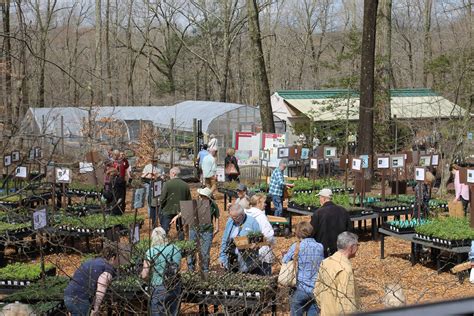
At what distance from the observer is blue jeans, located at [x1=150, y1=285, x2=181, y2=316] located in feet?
19.6

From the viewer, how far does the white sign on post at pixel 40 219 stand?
739 cm

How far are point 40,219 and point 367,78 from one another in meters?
13.9

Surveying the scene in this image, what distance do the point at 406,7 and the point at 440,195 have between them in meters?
38.7

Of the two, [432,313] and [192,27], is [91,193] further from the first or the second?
[192,27]

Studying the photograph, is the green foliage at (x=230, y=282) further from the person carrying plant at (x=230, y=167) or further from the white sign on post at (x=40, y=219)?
the person carrying plant at (x=230, y=167)

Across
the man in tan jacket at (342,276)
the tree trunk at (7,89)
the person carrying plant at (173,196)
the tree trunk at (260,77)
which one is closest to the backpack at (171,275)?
the man in tan jacket at (342,276)

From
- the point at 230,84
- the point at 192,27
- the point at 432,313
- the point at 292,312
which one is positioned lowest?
the point at 292,312

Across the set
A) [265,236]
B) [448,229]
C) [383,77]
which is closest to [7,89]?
[265,236]

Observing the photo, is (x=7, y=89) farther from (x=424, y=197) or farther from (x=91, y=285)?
(x=91, y=285)

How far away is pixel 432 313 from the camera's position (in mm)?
914

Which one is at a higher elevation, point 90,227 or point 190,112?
point 190,112

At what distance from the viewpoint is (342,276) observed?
5.48 metres

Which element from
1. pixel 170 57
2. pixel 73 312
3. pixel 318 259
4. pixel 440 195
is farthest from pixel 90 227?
pixel 170 57

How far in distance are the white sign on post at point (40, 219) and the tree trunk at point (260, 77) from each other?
634 inches
